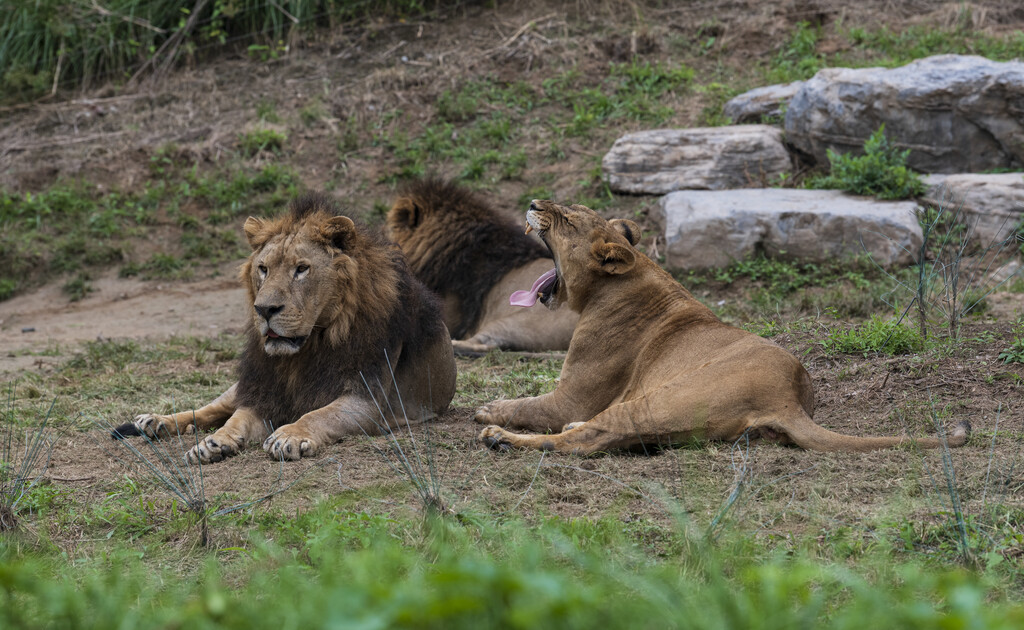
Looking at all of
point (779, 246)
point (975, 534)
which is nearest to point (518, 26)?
point (779, 246)

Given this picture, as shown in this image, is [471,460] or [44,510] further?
[471,460]

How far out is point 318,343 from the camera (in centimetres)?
558

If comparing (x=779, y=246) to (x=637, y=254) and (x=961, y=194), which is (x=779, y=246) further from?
(x=637, y=254)

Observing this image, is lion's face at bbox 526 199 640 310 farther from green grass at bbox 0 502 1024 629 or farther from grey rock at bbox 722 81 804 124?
grey rock at bbox 722 81 804 124

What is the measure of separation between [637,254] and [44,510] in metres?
3.10

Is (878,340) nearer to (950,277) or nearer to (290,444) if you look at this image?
(950,277)

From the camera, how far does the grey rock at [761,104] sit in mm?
11633

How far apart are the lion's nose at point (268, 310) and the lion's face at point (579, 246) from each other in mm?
1357

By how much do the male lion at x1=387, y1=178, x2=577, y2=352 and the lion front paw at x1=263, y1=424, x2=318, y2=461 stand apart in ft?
11.0

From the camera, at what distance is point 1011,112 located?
10086mm

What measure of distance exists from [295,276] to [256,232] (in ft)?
1.63

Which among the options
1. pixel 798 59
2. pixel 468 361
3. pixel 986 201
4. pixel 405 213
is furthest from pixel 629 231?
pixel 798 59

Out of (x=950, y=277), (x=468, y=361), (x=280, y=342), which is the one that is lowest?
(x=468, y=361)

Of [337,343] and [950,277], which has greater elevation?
[337,343]
